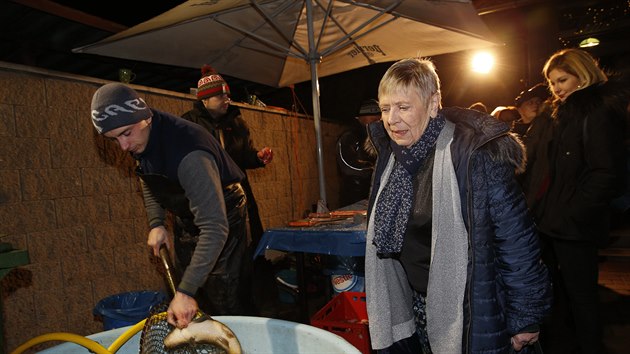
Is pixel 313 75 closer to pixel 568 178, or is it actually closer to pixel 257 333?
pixel 568 178

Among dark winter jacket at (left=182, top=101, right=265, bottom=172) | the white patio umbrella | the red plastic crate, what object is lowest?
the red plastic crate

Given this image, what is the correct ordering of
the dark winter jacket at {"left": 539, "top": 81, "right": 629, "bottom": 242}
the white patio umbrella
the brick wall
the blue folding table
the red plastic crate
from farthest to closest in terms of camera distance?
the white patio umbrella < the brick wall < the blue folding table < the red plastic crate < the dark winter jacket at {"left": 539, "top": 81, "right": 629, "bottom": 242}

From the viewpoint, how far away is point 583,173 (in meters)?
2.76

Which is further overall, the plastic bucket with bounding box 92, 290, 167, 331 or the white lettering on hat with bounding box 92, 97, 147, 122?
the plastic bucket with bounding box 92, 290, 167, 331

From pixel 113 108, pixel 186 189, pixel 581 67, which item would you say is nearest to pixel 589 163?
pixel 581 67

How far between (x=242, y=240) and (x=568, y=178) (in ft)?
7.61

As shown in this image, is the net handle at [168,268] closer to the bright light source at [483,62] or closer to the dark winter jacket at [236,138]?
the dark winter jacket at [236,138]

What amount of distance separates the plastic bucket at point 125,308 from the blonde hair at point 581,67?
11.6 feet

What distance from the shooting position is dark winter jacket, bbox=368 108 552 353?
1.70m

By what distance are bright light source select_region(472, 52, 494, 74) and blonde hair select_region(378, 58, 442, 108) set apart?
8658mm

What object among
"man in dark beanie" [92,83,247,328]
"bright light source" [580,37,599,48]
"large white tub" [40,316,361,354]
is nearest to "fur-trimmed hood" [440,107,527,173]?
"large white tub" [40,316,361,354]

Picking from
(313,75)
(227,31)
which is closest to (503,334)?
(313,75)

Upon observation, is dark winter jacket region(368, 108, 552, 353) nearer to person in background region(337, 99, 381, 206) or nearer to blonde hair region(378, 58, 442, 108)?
blonde hair region(378, 58, 442, 108)

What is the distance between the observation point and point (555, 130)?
9.77 ft
